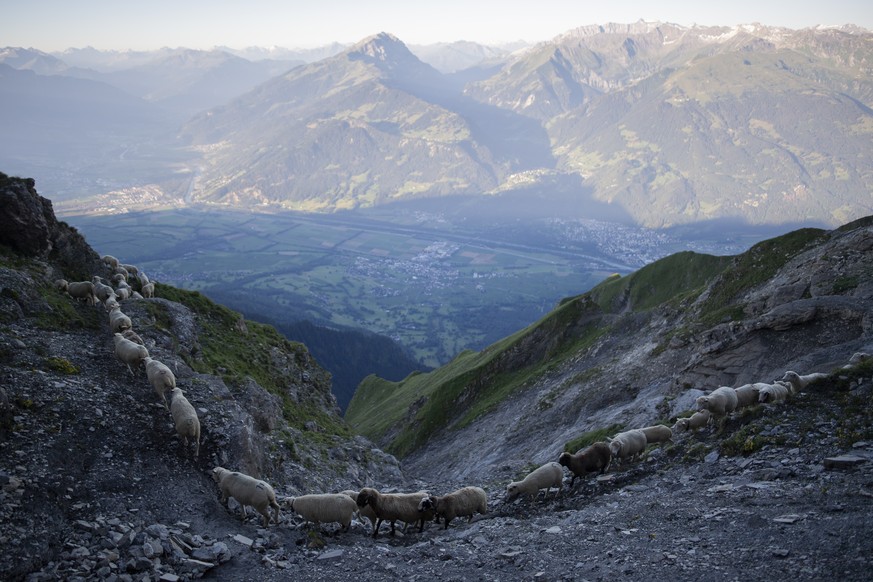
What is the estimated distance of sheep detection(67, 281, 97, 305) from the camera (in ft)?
105

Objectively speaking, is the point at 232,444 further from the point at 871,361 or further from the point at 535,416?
the point at 535,416

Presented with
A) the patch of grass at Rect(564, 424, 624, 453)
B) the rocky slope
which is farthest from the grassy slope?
the rocky slope

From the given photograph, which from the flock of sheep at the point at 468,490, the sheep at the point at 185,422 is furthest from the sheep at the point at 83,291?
the flock of sheep at the point at 468,490

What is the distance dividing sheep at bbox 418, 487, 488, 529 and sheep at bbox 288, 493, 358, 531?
249 cm

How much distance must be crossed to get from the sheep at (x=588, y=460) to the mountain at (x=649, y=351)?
361 inches

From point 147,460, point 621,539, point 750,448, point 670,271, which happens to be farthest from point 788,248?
point 147,460

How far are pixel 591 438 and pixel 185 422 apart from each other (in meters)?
21.9

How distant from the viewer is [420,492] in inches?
839

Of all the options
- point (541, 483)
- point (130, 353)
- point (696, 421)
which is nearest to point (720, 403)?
point (696, 421)

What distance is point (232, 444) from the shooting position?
74.8 feet

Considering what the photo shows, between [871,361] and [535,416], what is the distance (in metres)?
27.1

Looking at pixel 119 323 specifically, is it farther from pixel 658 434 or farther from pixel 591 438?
pixel 591 438

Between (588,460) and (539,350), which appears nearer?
(588,460)

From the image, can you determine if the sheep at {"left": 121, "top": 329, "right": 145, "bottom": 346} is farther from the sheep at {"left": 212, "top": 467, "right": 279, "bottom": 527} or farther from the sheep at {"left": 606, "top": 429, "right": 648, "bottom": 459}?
the sheep at {"left": 606, "top": 429, "right": 648, "bottom": 459}
